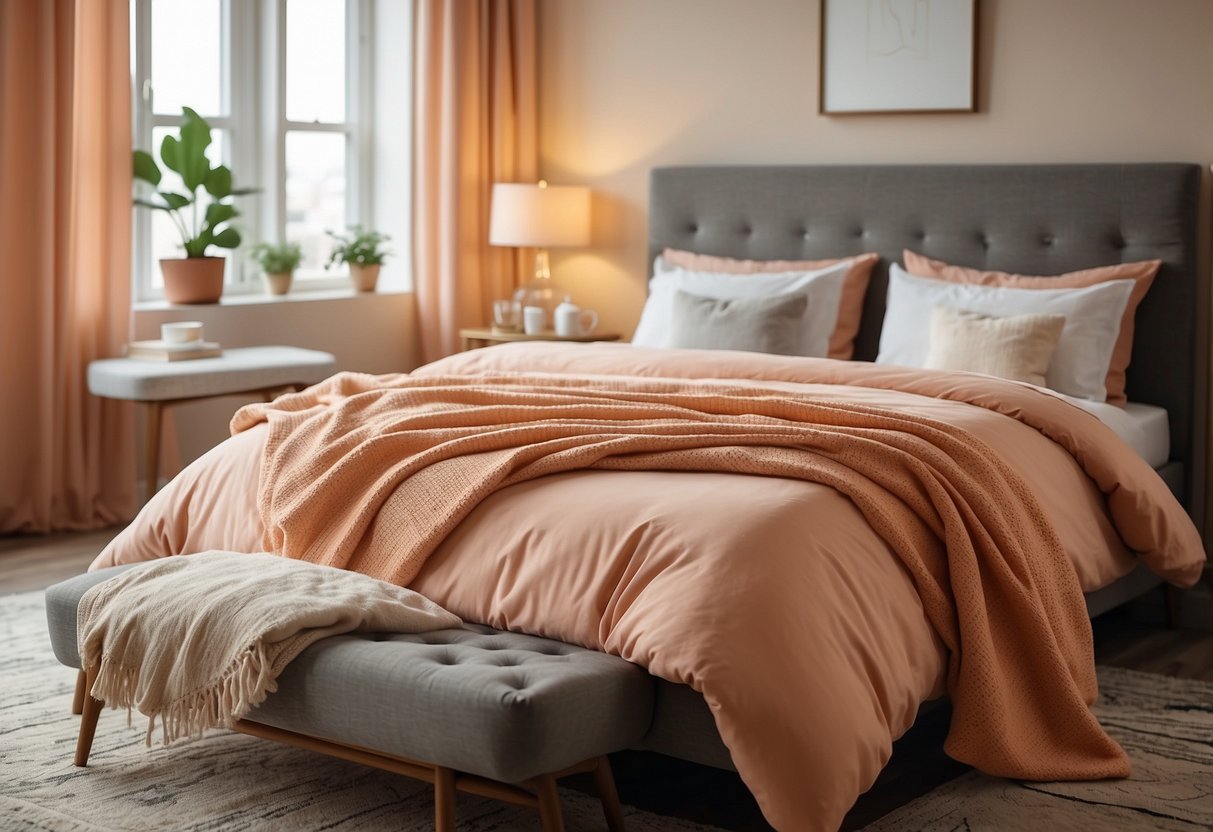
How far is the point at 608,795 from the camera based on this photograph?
2.59m

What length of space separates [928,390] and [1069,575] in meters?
0.79

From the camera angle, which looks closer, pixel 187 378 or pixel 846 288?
pixel 187 378

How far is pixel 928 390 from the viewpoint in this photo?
12.8 ft

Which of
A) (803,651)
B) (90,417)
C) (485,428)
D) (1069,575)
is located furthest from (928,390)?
(90,417)

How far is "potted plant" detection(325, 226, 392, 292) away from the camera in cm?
614

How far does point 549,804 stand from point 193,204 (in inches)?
153

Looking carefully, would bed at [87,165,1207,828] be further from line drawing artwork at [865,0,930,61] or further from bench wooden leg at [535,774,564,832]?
line drawing artwork at [865,0,930,61]

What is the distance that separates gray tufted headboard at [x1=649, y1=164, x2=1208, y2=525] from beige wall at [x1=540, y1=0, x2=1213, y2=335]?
0.16 meters

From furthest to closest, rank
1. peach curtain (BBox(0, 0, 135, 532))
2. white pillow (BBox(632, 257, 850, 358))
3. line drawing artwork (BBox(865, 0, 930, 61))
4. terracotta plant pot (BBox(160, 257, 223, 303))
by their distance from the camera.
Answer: terracotta plant pot (BBox(160, 257, 223, 303)) → line drawing artwork (BBox(865, 0, 930, 61)) → white pillow (BBox(632, 257, 850, 358)) → peach curtain (BBox(0, 0, 135, 532))

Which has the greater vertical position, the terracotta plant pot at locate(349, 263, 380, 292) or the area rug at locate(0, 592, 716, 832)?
the terracotta plant pot at locate(349, 263, 380, 292)

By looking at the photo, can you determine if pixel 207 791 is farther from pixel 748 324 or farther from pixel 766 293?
pixel 766 293

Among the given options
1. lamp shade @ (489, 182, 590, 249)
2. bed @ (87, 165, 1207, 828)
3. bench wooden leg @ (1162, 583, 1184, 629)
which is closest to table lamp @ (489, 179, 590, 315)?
lamp shade @ (489, 182, 590, 249)

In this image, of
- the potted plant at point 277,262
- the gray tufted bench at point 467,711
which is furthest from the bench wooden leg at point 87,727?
the potted plant at point 277,262

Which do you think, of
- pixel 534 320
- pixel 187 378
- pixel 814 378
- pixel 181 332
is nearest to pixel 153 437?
pixel 187 378
